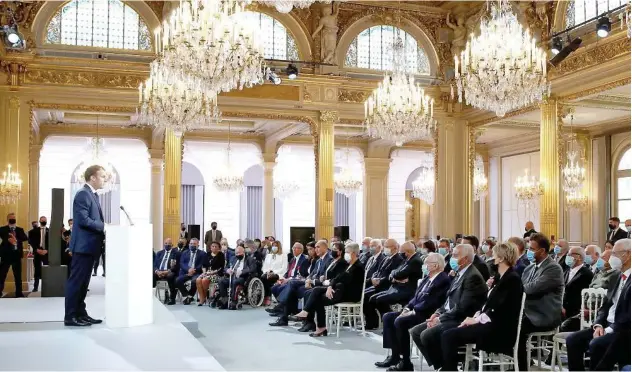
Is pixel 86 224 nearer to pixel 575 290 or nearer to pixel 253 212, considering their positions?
pixel 575 290

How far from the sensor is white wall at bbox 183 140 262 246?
23031 millimetres

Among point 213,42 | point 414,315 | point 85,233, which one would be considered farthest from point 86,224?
point 213,42

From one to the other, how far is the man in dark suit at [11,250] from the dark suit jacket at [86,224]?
6.85 metres

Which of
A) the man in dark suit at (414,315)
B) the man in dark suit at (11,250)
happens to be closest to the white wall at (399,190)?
the man in dark suit at (11,250)

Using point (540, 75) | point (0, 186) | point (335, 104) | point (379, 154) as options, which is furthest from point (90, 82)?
point (379, 154)

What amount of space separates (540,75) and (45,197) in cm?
1795

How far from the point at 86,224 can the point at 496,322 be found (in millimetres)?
3456

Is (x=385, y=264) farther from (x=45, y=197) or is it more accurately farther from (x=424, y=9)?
(x=45, y=197)

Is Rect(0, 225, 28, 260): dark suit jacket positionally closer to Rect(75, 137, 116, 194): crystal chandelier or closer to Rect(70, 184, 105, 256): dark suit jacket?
Rect(70, 184, 105, 256): dark suit jacket

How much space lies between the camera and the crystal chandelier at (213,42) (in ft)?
27.6

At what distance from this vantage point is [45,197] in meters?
22.6

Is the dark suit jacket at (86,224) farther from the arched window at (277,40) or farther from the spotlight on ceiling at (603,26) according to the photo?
the arched window at (277,40)

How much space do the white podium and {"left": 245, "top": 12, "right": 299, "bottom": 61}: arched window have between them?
9913 mm

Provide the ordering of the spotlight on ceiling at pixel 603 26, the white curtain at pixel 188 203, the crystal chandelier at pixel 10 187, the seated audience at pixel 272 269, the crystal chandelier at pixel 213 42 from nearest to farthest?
1. the crystal chandelier at pixel 213 42
2. the spotlight on ceiling at pixel 603 26
3. the seated audience at pixel 272 269
4. the crystal chandelier at pixel 10 187
5. the white curtain at pixel 188 203
